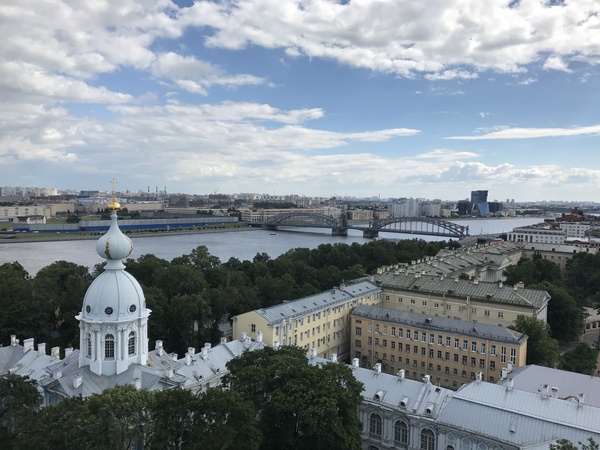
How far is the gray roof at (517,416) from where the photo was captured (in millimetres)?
13784

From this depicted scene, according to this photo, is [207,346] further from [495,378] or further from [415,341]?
[495,378]

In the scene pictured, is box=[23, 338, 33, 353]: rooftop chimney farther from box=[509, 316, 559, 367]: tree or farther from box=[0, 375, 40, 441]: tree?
box=[509, 316, 559, 367]: tree

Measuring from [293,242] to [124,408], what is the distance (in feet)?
291

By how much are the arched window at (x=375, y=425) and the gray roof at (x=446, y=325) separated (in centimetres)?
1022

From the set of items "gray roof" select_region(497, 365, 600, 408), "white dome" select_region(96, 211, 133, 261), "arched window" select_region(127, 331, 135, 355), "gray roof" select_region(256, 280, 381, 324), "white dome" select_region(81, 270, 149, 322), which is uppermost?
"white dome" select_region(96, 211, 133, 261)

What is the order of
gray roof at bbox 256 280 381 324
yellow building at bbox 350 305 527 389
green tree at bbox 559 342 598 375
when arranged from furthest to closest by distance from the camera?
gray roof at bbox 256 280 381 324, green tree at bbox 559 342 598 375, yellow building at bbox 350 305 527 389

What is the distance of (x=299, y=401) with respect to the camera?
12.3 m

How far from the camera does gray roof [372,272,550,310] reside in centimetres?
2988

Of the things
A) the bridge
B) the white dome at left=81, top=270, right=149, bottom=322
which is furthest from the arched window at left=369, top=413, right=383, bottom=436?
the bridge

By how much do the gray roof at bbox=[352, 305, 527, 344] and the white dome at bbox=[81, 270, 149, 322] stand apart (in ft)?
52.8

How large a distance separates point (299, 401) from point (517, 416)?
685 centimetres

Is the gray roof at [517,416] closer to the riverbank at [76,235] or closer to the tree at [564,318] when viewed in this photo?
the tree at [564,318]

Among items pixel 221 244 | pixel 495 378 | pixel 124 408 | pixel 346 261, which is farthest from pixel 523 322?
pixel 221 244

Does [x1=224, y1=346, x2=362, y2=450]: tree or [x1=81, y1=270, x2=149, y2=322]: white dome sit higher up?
[x1=81, y1=270, x2=149, y2=322]: white dome
